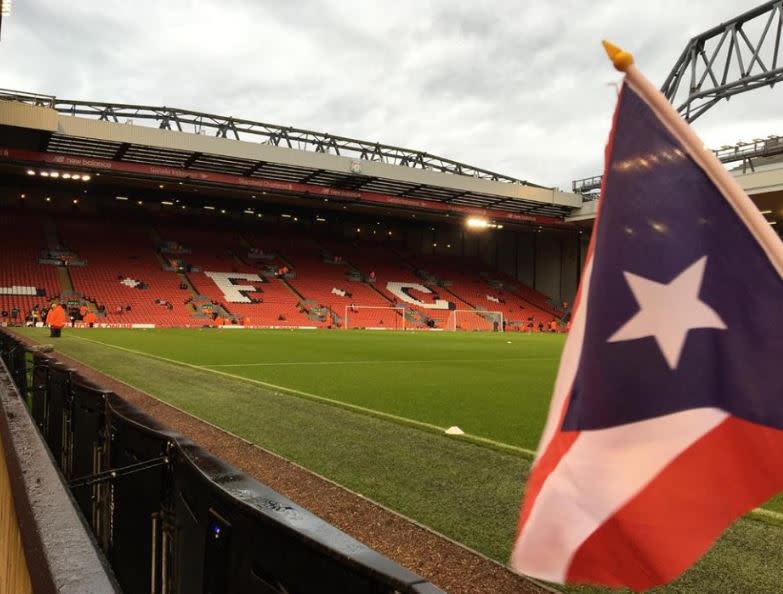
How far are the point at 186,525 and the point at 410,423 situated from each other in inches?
183

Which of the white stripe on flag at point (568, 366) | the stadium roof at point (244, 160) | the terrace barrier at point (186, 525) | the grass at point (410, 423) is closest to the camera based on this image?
the terrace barrier at point (186, 525)

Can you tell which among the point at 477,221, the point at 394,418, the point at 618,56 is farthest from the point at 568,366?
the point at 477,221

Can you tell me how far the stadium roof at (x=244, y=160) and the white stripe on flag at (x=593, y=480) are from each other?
1092 inches

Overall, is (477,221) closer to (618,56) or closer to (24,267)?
(24,267)

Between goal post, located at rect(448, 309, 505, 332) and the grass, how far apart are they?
22260 mm

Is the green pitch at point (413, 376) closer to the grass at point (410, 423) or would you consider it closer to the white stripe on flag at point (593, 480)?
the grass at point (410, 423)

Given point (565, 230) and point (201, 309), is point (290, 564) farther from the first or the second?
point (565, 230)

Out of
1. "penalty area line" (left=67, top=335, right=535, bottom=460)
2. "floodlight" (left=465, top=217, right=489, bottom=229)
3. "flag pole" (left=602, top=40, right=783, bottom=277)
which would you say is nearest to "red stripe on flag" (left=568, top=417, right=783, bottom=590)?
"flag pole" (left=602, top=40, right=783, bottom=277)

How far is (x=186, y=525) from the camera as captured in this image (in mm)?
1520

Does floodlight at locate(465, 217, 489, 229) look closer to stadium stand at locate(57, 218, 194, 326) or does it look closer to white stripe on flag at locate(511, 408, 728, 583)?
stadium stand at locate(57, 218, 194, 326)

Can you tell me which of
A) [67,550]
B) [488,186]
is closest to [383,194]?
[488,186]

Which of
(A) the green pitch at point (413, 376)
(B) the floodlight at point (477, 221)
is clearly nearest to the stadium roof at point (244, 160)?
(B) the floodlight at point (477, 221)

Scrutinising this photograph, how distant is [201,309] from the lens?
102 ft

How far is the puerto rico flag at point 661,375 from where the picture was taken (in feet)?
4.12
